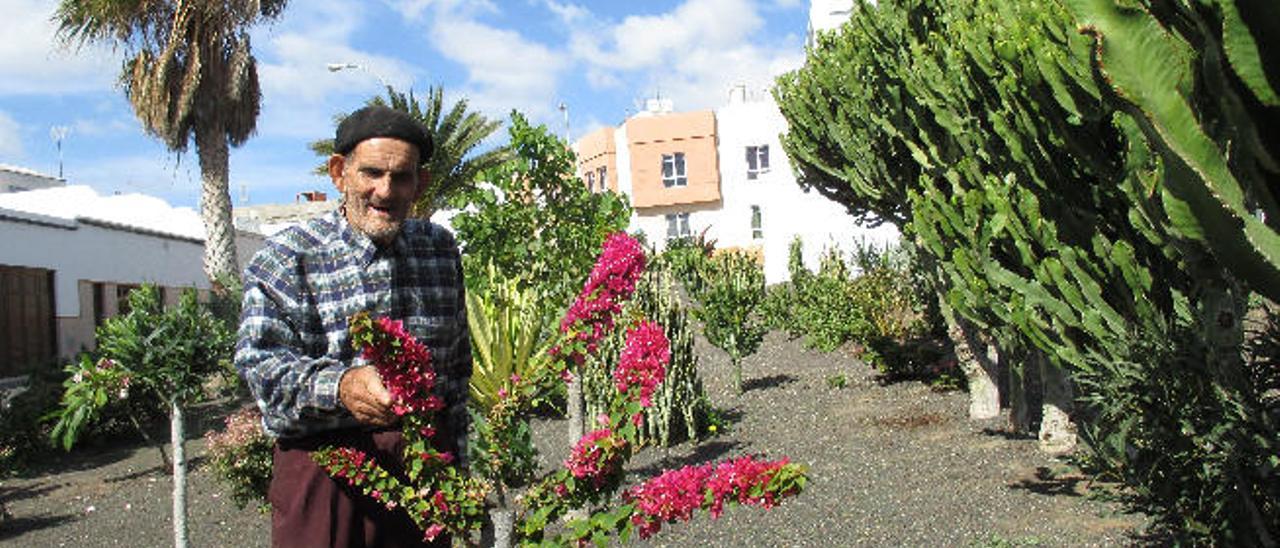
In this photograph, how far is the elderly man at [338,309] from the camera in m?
2.16

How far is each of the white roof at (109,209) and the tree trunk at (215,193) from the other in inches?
77.9

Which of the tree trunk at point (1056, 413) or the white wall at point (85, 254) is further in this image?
the white wall at point (85, 254)

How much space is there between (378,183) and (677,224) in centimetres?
4391

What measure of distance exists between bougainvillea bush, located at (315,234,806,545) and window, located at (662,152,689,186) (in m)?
42.6

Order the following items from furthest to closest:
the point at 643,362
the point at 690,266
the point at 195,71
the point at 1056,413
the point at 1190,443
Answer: the point at 690,266 → the point at 195,71 → the point at 1056,413 → the point at 1190,443 → the point at 643,362

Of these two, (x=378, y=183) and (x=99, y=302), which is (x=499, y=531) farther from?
(x=99, y=302)

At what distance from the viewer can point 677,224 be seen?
46062 millimetres

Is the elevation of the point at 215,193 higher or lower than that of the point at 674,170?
lower

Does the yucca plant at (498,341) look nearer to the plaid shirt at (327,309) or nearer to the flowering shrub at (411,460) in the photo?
the plaid shirt at (327,309)

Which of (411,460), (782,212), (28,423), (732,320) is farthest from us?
(782,212)

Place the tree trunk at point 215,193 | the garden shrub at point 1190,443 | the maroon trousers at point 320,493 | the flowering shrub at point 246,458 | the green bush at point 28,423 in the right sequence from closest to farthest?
the maroon trousers at point 320,493
the garden shrub at point 1190,443
the flowering shrub at point 246,458
the green bush at point 28,423
the tree trunk at point 215,193

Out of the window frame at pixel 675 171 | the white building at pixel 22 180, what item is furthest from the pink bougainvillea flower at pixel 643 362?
the window frame at pixel 675 171

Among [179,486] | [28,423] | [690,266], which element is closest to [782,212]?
[690,266]

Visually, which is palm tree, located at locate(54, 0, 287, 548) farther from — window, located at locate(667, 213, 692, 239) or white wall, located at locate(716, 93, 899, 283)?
window, located at locate(667, 213, 692, 239)
